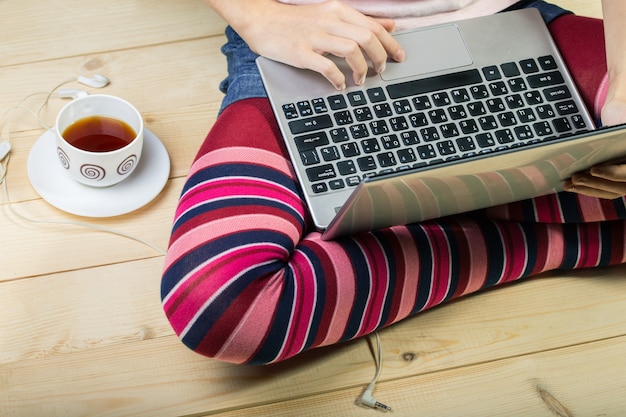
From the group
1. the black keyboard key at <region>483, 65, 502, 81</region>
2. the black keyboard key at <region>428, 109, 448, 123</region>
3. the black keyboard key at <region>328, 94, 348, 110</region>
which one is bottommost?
the black keyboard key at <region>328, 94, 348, 110</region>

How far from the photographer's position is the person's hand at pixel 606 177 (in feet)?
2.31

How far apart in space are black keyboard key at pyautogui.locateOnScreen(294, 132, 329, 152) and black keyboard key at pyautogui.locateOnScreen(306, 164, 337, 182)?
1.0 inches

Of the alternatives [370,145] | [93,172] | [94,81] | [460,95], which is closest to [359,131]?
[370,145]

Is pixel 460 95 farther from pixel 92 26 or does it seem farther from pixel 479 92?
pixel 92 26

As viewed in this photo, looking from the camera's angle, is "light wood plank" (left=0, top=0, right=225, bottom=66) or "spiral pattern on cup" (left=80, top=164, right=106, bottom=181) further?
"light wood plank" (left=0, top=0, right=225, bottom=66)

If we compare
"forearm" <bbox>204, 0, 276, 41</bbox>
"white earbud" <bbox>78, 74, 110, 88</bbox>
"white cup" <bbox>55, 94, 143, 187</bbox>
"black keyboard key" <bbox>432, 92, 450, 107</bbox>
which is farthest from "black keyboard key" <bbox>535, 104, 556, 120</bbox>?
"white earbud" <bbox>78, 74, 110, 88</bbox>

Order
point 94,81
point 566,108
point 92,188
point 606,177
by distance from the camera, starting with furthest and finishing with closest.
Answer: point 94,81, point 92,188, point 566,108, point 606,177

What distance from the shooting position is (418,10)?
877 millimetres

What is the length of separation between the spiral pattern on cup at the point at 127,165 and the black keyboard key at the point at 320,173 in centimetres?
24

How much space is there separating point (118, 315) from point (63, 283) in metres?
0.08

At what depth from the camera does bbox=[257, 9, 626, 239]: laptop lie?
2.45 ft

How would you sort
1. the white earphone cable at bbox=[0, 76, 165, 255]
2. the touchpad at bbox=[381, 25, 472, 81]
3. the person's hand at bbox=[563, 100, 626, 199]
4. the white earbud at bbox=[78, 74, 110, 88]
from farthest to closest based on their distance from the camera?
1. the white earbud at bbox=[78, 74, 110, 88]
2. the white earphone cable at bbox=[0, 76, 165, 255]
3. the touchpad at bbox=[381, 25, 472, 81]
4. the person's hand at bbox=[563, 100, 626, 199]

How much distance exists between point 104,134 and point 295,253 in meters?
0.30

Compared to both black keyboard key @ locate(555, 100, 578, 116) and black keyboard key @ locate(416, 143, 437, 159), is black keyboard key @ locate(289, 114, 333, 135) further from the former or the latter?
black keyboard key @ locate(555, 100, 578, 116)
